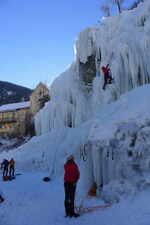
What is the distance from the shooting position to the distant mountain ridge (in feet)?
247

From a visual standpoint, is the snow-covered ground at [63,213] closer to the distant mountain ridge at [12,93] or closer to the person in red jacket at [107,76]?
the person in red jacket at [107,76]

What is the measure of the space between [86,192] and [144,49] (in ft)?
27.5

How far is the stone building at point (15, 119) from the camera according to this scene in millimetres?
49969

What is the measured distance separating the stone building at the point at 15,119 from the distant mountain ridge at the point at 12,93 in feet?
51.3

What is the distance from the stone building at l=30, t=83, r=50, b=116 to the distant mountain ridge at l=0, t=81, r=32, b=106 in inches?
892

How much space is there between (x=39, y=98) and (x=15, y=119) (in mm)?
8735

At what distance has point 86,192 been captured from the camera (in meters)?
9.80

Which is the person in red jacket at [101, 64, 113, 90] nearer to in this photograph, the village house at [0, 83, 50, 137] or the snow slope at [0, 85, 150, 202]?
the snow slope at [0, 85, 150, 202]

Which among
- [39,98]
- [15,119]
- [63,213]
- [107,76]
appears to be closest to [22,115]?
[15,119]

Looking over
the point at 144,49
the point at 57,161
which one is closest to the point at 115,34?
the point at 144,49

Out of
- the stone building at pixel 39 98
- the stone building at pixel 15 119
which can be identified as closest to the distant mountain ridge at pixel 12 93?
the stone building at pixel 15 119

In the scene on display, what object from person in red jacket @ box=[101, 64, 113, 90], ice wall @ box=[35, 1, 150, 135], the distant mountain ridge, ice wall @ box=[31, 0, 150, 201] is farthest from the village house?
person in red jacket @ box=[101, 64, 113, 90]

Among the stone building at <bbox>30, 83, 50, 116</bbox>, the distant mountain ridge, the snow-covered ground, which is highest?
the distant mountain ridge

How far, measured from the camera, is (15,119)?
5512cm
